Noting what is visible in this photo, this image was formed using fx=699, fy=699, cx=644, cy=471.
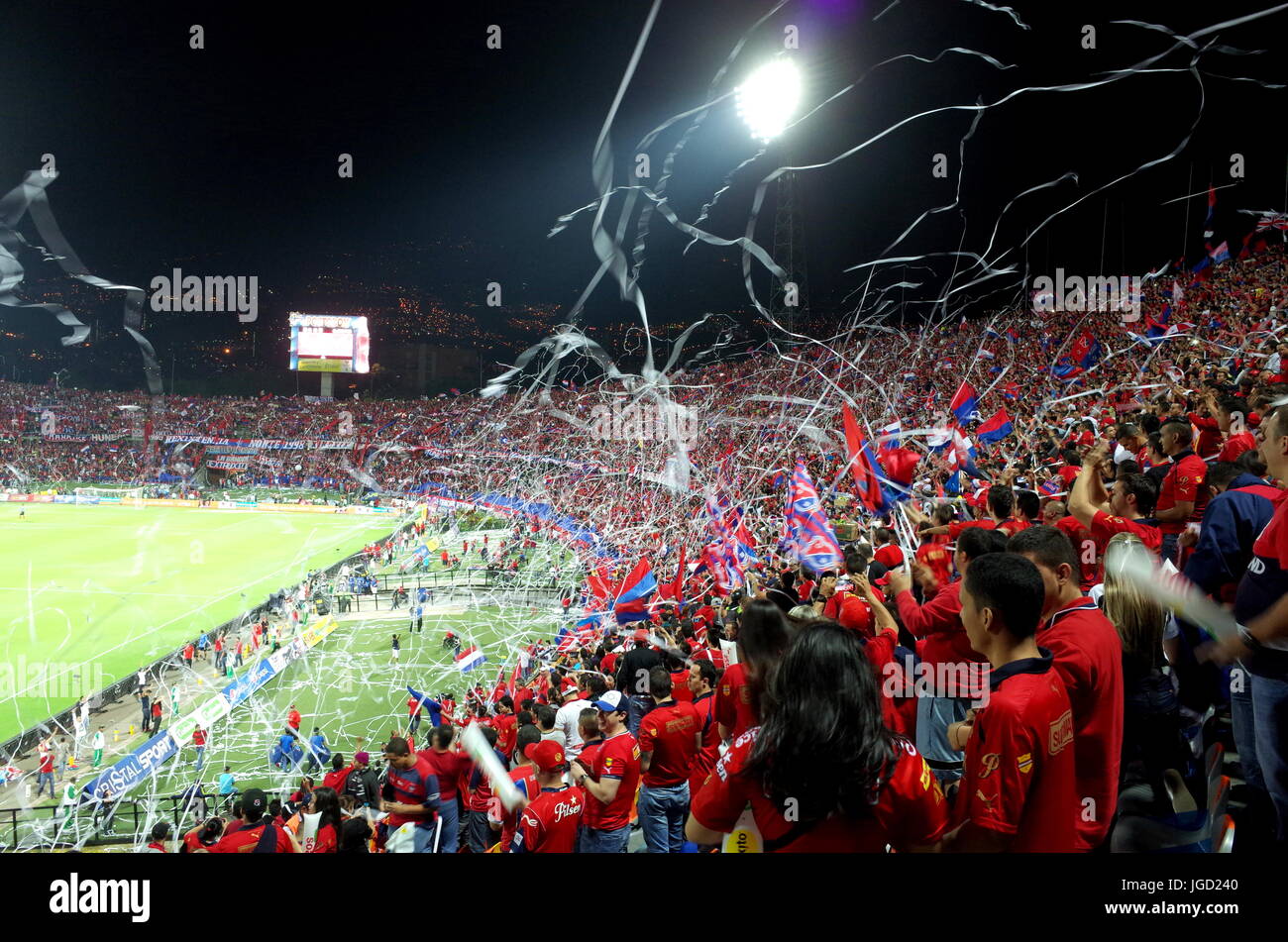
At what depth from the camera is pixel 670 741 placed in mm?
3949

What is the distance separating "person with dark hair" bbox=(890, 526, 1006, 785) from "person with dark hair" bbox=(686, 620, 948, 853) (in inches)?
49.6

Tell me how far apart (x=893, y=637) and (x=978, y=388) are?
1693cm

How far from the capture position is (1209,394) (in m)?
5.90

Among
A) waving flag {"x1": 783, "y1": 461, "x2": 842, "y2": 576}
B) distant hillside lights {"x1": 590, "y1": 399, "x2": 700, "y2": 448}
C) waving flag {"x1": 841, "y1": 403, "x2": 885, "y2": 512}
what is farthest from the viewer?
distant hillside lights {"x1": 590, "y1": 399, "x2": 700, "y2": 448}

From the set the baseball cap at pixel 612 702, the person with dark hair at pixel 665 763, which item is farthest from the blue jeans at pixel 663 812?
the baseball cap at pixel 612 702

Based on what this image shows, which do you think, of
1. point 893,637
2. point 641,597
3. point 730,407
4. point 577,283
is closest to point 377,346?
point 577,283

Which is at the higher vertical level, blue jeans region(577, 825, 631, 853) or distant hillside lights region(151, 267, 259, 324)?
distant hillside lights region(151, 267, 259, 324)

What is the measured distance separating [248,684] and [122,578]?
1741cm

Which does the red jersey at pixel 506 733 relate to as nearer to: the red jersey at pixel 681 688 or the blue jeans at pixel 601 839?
the red jersey at pixel 681 688

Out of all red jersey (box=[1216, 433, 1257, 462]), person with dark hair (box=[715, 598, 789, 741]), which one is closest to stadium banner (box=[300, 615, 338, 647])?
person with dark hair (box=[715, 598, 789, 741])

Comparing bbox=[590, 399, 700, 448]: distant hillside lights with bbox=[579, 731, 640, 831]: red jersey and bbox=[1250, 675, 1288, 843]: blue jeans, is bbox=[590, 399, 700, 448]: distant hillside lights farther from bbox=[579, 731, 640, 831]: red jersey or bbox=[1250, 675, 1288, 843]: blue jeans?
bbox=[1250, 675, 1288, 843]: blue jeans

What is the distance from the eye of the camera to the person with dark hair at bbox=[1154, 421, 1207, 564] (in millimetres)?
4148

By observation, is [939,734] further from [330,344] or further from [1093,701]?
[330,344]

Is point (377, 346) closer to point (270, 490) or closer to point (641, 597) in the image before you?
point (270, 490)
